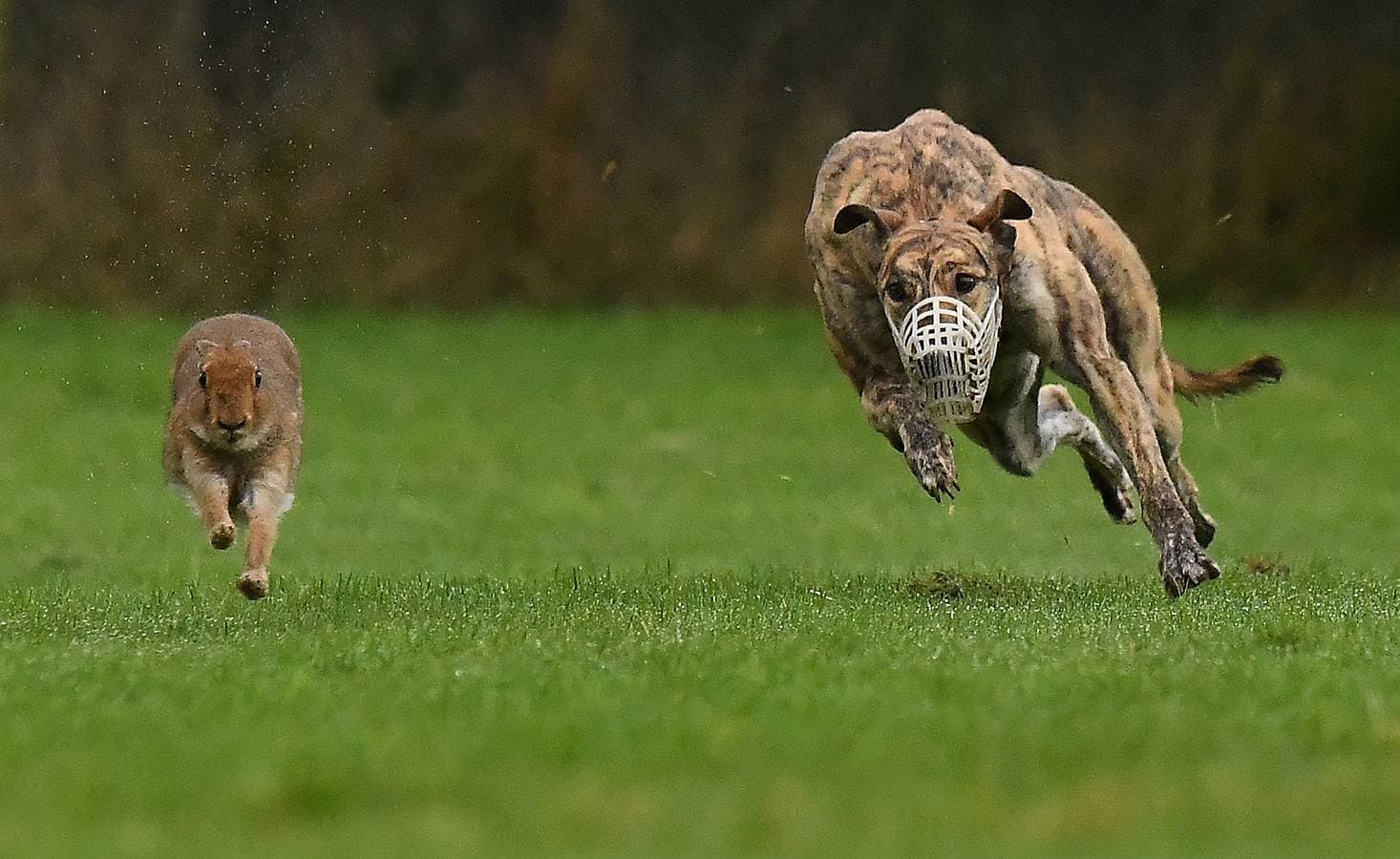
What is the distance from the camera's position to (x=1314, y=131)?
84.2ft

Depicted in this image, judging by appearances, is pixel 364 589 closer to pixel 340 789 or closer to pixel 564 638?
pixel 564 638

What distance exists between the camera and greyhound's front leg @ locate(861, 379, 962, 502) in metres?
8.61

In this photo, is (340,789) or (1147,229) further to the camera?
(1147,229)

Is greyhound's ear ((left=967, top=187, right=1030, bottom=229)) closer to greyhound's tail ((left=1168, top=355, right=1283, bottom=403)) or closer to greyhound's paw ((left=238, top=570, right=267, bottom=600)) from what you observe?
greyhound's tail ((left=1168, top=355, right=1283, bottom=403))

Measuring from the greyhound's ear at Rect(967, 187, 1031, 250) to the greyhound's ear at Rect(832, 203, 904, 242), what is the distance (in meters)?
0.25

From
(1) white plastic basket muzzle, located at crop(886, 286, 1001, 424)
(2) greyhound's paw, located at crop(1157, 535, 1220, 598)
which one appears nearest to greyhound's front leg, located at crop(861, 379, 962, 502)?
(1) white plastic basket muzzle, located at crop(886, 286, 1001, 424)

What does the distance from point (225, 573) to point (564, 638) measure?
4.57 m

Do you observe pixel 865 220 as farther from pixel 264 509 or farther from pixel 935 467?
pixel 264 509

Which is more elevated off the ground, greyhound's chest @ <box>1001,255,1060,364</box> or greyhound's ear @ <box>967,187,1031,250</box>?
greyhound's ear @ <box>967,187,1031,250</box>

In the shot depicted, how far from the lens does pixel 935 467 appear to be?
8602 mm

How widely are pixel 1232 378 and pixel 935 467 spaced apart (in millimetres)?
2298

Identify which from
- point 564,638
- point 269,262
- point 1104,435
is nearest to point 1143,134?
point 269,262

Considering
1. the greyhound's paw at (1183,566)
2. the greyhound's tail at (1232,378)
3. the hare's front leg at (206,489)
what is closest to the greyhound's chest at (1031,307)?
the greyhound's paw at (1183,566)

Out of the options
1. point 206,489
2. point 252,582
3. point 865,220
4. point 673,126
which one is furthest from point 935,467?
point 673,126
